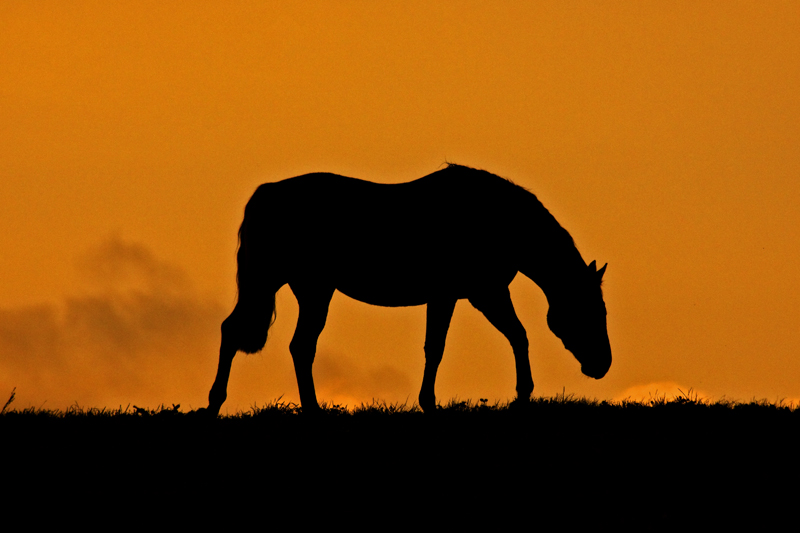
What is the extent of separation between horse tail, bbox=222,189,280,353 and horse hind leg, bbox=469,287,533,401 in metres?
2.79

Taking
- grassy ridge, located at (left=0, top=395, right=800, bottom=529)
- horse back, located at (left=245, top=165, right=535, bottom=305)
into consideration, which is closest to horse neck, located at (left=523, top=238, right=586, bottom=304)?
horse back, located at (left=245, top=165, right=535, bottom=305)

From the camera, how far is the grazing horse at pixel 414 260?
11.2 m

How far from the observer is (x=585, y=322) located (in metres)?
11.9

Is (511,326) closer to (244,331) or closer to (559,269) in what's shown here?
(559,269)

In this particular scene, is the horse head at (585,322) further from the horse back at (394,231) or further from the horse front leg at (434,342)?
the horse front leg at (434,342)

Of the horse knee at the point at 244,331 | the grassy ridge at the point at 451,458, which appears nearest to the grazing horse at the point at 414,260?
the horse knee at the point at 244,331

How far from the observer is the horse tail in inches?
446

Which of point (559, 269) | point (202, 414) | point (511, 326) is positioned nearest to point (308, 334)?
point (202, 414)

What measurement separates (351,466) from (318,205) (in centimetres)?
440

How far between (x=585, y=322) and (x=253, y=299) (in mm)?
4308

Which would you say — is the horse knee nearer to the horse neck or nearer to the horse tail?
the horse tail

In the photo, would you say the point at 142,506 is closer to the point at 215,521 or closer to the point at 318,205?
the point at 215,521

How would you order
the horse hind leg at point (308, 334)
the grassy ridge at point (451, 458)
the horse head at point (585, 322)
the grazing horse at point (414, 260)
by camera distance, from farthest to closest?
1. the horse head at point (585, 322)
2. the grazing horse at point (414, 260)
3. the horse hind leg at point (308, 334)
4. the grassy ridge at point (451, 458)

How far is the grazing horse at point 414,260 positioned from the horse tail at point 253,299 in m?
0.01
